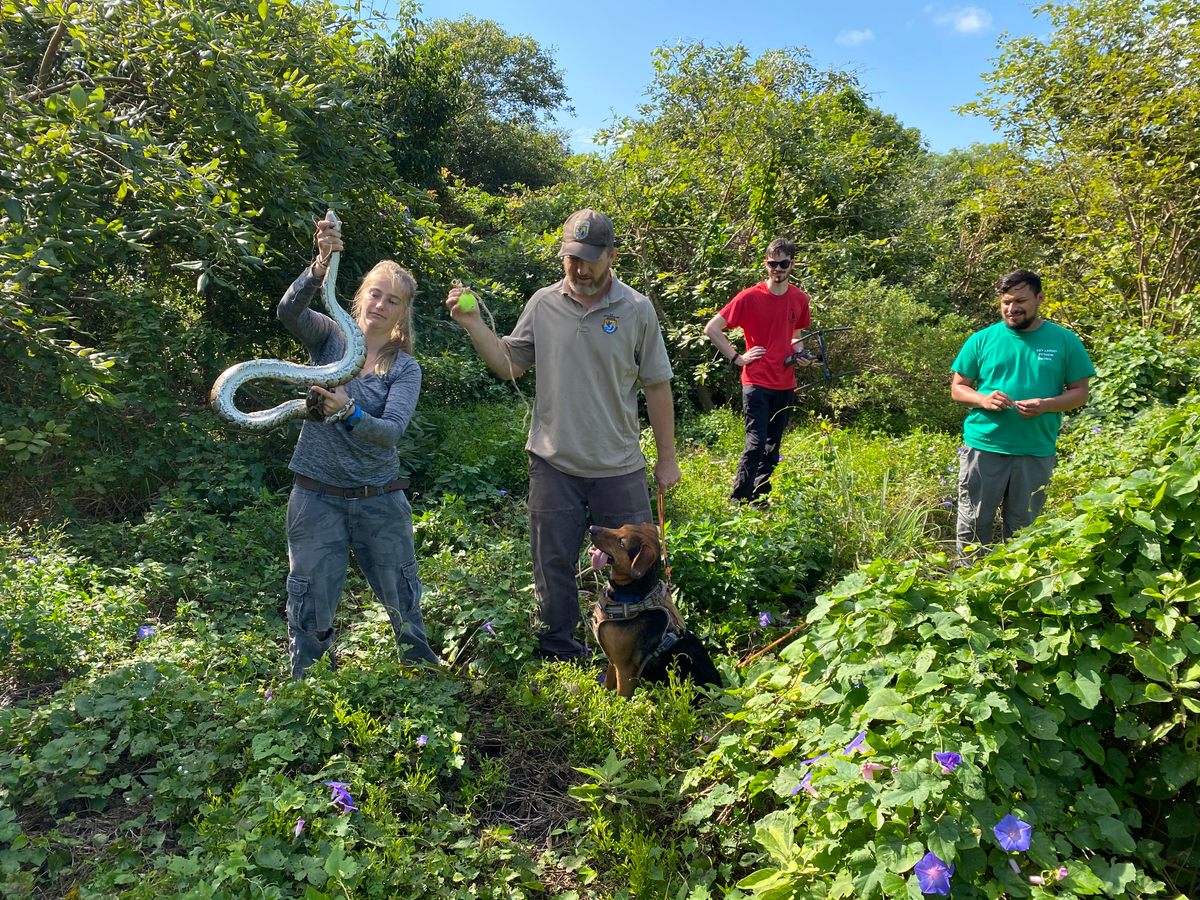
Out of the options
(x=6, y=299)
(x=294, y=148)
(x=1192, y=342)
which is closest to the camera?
(x=6, y=299)

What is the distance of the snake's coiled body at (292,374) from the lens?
2.58 meters

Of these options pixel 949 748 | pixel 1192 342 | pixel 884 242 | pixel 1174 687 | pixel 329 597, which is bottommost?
pixel 329 597

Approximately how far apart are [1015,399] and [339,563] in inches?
146

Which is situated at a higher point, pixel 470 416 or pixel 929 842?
pixel 470 416

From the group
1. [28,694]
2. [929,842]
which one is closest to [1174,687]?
[929,842]

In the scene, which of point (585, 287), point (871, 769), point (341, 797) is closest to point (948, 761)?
point (871, 769)

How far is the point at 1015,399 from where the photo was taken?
13.0 ft

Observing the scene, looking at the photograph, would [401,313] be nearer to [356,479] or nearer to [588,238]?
[356,479]

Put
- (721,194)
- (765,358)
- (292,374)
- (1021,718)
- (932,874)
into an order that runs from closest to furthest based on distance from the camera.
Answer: (932,874) → (1021,718) → (292,374) → (765,358) → (721,194)

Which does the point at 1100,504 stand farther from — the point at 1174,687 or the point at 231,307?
the point at 231,307

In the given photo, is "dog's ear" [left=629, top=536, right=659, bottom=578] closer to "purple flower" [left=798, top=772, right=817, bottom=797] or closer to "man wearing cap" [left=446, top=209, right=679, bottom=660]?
"man wearing cap" [left=446, top=209, right=679, bottom=660]

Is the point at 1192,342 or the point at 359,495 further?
the point at 1192,342

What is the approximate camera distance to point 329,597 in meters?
3.02

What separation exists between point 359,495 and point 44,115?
3.00 meters
